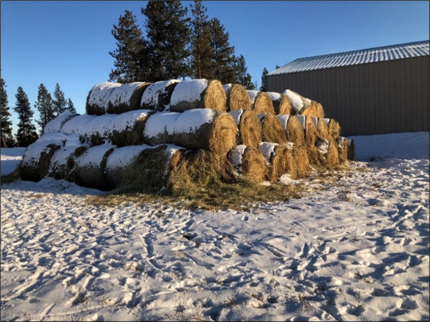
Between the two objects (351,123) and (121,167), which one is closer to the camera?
(121,167)

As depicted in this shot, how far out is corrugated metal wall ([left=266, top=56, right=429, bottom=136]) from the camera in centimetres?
1495

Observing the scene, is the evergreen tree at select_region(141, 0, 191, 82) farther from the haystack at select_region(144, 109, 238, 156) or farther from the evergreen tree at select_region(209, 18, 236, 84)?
the haystack at select_region(144, 109, 238, 156)

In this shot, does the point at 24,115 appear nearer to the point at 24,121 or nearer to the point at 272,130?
the point at 24,121

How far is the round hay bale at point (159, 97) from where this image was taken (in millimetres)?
8047

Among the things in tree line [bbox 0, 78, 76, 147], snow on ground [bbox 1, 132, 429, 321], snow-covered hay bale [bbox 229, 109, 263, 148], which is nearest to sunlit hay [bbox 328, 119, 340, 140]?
snow-covered hay bale [bbox 229, 109, 263, 148]

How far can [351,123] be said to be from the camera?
16516mm

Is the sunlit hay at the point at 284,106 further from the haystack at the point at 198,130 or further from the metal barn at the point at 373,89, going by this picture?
the metal barn at the point at 373,89

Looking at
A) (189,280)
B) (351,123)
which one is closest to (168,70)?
(351,123)

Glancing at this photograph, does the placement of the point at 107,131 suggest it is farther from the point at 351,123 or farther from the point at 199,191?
the point at 351,123

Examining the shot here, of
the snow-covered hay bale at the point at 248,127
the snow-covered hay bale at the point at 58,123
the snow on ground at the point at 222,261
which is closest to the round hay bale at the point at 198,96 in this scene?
the snow-covered hay bale at the point at 248,127

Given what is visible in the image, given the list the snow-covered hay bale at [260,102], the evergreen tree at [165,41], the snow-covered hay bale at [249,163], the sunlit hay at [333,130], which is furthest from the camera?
the evergreen tree at [165,41]

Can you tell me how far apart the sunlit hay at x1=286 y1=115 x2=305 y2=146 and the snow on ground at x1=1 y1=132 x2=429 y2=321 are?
343 cm

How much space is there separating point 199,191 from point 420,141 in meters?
11.9

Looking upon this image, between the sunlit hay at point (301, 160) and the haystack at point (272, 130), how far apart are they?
1.41 ft
